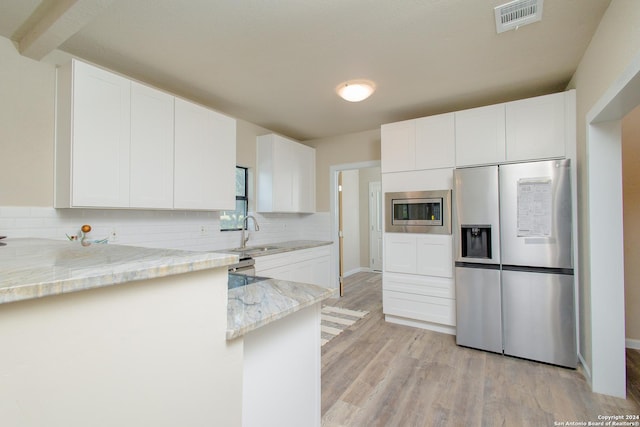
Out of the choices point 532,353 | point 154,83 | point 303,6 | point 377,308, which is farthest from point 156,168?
point 532,353

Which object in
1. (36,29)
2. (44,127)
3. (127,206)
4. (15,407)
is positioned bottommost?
(15,407)

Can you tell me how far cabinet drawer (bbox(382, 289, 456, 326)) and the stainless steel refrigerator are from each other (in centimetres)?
22

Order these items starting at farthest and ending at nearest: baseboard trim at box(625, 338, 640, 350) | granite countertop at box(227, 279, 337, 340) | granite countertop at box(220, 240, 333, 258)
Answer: granite countertop at box(220, 240, 333, 258)
baseboard trim at box(625, 338, 640, 350)
granite countertop at box(227, 279, 337, 340)

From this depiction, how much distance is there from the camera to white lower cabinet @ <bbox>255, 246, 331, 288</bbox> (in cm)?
339

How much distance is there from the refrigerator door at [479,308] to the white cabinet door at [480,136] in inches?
42.9

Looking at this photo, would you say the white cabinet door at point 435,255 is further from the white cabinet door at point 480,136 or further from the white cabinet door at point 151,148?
the white cabinet door at point 151,148

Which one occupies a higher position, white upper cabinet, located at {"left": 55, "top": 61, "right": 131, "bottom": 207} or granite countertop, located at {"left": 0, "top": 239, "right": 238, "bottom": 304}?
white upper cabinet, located at {"left": 55, "top": 61, "right": 131, "bottom": 207}

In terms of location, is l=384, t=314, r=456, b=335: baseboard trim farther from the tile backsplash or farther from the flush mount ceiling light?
the flush mount ceiling light

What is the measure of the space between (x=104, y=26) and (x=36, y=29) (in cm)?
38

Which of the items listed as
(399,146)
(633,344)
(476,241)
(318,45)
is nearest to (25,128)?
(318,45)

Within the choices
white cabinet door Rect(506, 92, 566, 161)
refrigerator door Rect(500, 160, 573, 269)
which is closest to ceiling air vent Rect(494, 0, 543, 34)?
white cabinet door Rect(506, 92, 566, 161)

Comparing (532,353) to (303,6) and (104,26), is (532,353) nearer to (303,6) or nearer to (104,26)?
(303,6)

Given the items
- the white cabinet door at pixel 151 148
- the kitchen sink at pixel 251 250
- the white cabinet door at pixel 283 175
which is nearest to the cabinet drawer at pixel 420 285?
the kitchen sink at pixel 251 250

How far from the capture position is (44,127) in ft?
Result: 7.07
